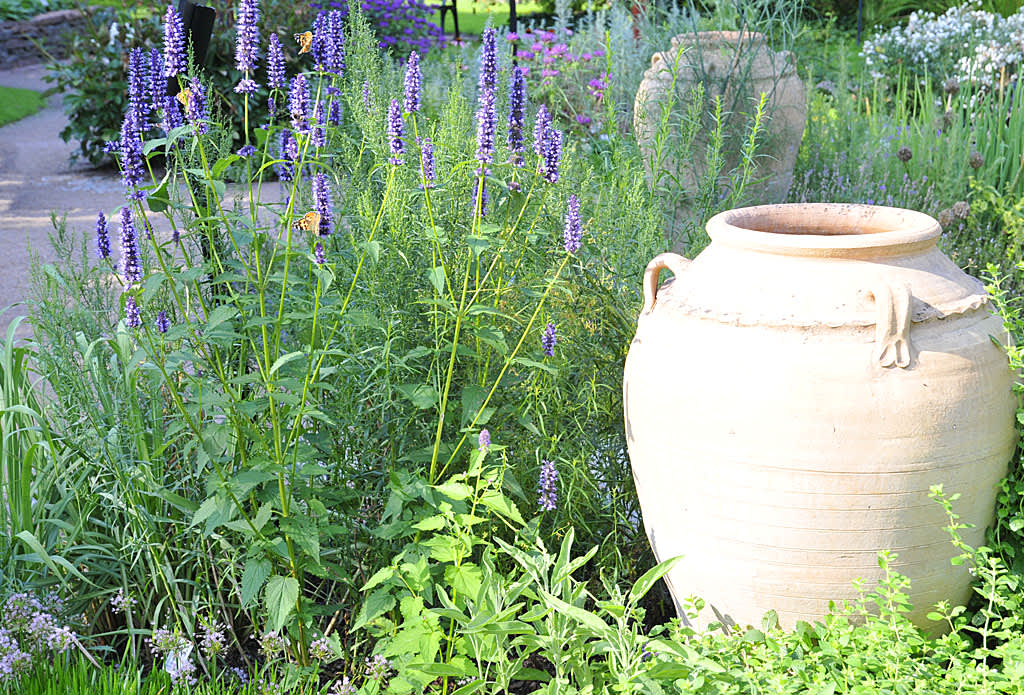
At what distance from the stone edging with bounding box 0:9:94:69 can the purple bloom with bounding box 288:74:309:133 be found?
13724 millimetres

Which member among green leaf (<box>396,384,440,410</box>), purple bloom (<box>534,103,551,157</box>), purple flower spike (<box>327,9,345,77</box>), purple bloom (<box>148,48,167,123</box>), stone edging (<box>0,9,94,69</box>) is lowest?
green leaf (<box>396,384,440,410</box>)

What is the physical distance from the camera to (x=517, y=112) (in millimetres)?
2465

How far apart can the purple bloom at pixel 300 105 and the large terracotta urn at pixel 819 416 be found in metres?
0.97

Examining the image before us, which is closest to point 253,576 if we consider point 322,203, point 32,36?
point 322,203

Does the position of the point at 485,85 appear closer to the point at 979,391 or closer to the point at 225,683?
the point at 979,391

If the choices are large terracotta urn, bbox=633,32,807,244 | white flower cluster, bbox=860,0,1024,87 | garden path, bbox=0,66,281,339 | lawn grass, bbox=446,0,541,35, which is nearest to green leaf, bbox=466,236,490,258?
large terracotta urn, bbox=633,32,807,244

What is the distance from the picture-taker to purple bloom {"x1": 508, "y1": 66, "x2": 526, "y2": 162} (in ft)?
7.74

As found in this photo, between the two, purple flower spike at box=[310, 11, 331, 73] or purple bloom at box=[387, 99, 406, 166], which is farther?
purple flower spike at box=[310, 11, 331, 73]

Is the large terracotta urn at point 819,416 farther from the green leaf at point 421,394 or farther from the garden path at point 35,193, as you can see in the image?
the garden path at point 35,193

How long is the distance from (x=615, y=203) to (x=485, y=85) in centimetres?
80

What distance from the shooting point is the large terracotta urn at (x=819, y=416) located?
2129 mm

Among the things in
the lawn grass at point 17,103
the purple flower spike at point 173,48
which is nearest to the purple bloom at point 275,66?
the purple flower spike at point 173,48

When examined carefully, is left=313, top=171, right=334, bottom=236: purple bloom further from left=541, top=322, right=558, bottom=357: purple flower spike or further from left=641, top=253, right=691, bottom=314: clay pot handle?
left=641, top=253, right=691, bottom=314: clay pot handle

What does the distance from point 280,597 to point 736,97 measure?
3.26 m
